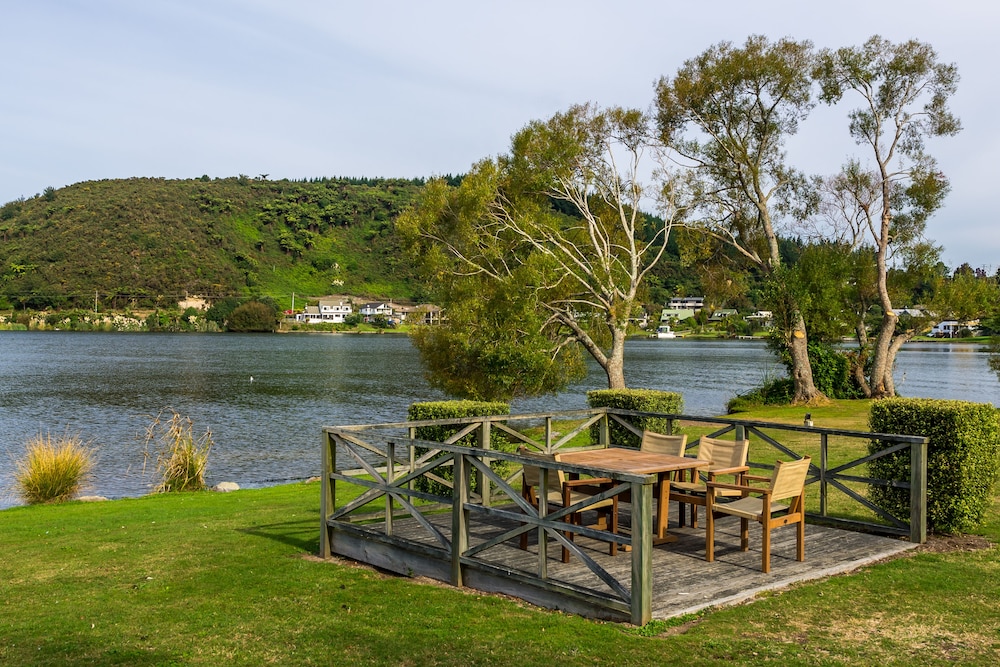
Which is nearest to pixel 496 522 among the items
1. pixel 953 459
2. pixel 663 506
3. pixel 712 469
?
pixel 663 506

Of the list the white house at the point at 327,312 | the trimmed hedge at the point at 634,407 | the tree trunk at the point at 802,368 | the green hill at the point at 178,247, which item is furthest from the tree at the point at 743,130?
the white house at the point at 327,312

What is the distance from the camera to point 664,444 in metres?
11.2

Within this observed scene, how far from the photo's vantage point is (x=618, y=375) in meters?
30.0

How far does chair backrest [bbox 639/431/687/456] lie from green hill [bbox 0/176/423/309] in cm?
14490

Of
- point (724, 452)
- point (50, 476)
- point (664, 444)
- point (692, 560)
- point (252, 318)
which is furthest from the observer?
point (252, 318)

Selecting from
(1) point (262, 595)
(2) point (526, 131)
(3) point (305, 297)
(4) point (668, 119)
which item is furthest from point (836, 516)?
(3) point (305, 297)

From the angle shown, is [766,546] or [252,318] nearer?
[766,546]

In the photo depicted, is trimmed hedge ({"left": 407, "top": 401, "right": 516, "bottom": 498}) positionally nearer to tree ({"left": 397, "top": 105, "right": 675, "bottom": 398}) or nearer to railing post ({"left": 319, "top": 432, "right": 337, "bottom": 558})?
railing post ({"left": 319, "top": 432, "right": 337, "bottom": 558})

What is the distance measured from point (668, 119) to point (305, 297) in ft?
479

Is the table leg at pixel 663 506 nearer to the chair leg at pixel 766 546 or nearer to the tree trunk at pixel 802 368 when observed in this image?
the chair leg at pixel 766 546

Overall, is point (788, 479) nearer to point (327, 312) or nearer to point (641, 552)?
point (641, 552)

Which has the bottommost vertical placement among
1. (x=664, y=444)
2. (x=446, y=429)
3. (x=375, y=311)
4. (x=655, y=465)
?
(x=446, y=429)

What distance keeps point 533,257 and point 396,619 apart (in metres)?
21.6

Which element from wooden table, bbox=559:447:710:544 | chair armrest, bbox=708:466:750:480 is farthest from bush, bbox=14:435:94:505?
chair armrest, bbox=708:466:750:480
